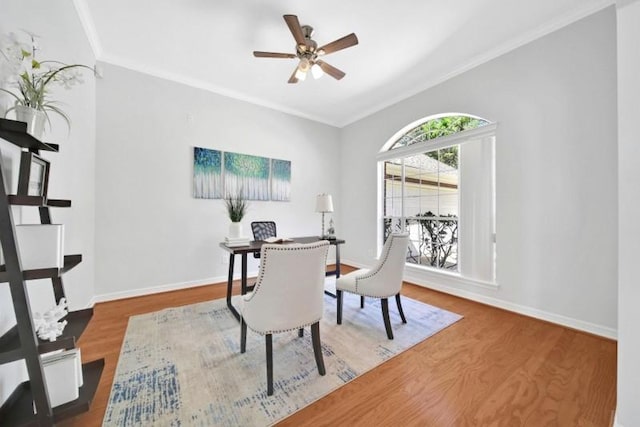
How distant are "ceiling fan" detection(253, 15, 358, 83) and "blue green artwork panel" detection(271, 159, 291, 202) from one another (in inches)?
63.0

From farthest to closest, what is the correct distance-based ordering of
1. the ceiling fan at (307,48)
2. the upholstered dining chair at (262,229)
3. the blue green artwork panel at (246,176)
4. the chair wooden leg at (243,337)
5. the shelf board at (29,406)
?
the blue green artwork panel at (246,176) → the upholstered dining chair at (262,229) → the ceiling fan at (307,48) → the chair wooden leg at (243,337) → the shelf board at (29,406)

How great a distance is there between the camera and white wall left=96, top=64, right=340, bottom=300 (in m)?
2.83

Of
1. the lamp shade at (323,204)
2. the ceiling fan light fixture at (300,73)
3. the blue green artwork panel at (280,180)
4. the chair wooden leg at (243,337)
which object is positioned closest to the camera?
the chair wooden leg at (243,337)

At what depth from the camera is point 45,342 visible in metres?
0.96

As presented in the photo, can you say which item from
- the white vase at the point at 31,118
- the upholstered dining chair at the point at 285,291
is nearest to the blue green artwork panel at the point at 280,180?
the upholstered dining chair at the point at 285,291

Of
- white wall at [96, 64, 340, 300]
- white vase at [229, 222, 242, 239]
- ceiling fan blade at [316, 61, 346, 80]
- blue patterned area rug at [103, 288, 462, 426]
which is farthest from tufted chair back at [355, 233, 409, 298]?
white wall at [96, 64, 340, 300]

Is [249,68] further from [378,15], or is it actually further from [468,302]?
[468,302]

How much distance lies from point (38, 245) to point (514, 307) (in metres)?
3.77

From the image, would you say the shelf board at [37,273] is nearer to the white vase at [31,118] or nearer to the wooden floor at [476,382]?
the white vase at [31,118]

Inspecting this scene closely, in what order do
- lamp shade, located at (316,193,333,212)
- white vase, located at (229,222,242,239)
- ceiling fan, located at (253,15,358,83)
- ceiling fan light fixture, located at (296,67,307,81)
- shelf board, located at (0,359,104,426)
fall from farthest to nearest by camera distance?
lamp shade, located at (316,193,333,212) < white vase, located at (229,222,242,239) < ceiling fan light fixture, located at (296,67,307,81) < ceiling fan, located at (253,15,358,83) < shelf board, located at (0,359,104,426)

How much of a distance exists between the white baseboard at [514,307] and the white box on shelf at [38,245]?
144 inches

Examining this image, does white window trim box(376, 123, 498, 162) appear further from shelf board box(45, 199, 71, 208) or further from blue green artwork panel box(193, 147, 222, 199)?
shelf board box(45, 199, 71, 208)

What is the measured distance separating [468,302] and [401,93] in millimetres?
3131

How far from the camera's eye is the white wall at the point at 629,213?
110 centimetres
